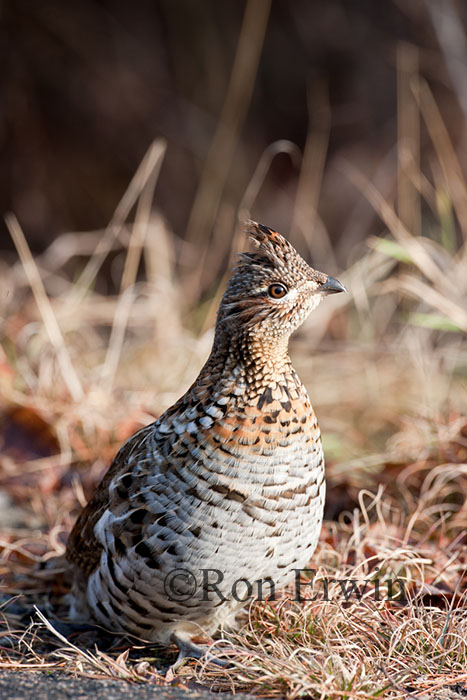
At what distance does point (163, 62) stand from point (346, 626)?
870cm

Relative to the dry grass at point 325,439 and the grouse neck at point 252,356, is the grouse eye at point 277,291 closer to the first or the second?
the grouse neck at point 252,356

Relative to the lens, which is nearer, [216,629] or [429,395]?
[216,629]

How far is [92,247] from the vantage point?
8500 mm

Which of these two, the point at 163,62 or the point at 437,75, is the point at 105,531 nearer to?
the point at 437,75

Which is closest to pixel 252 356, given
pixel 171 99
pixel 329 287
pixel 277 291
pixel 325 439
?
pixel 277 291

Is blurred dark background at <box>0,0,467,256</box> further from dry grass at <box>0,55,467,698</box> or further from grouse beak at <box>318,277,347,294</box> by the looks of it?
grouse beak at <box>318,277,347,294</box>

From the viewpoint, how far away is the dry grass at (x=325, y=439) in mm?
2859

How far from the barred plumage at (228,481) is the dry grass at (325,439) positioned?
0.67 ft

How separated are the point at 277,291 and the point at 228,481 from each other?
0.70 m

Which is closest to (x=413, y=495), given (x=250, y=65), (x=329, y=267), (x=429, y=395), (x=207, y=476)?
(x=429, y=395)

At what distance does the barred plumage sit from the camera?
284 cm

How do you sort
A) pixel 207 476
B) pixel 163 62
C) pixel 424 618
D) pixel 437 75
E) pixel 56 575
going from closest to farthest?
pixel 207 476 < pixel 424 618 < pixel 56 575 < pixel 437 75 < pixel 163 62

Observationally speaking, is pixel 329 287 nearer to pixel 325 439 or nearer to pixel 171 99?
pixel 325 439

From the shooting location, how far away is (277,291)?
3.01 metres
